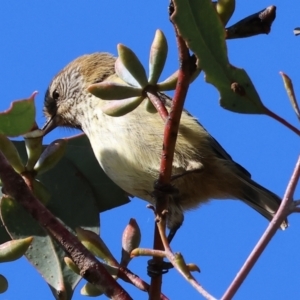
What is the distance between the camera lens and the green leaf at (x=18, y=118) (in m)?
1.43

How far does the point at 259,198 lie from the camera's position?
3.26 metres

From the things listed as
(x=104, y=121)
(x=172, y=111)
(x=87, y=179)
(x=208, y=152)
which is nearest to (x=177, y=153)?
(x=208, y=152)

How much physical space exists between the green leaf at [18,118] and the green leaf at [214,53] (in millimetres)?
393

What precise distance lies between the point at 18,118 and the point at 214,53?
0.46m

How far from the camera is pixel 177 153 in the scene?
3.01m

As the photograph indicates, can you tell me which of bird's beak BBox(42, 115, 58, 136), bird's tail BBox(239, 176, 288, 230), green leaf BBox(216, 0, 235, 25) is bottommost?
green leaf BBox(216, 0, 235, 25)

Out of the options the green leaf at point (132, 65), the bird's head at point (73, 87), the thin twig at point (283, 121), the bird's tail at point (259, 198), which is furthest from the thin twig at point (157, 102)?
the bird's head at point (73, 87)

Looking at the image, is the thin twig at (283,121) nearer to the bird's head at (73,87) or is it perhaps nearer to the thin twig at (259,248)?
the thin twig at (259,248)

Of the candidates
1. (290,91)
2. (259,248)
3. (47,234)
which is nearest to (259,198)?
(47,234)

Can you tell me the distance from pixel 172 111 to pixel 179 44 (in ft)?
0.42

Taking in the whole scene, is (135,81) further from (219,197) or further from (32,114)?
(219,197)

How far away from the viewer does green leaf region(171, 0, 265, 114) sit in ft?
4.14

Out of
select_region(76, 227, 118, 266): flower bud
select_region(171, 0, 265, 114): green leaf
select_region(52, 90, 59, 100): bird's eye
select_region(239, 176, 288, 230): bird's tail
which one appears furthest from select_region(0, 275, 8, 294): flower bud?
select_region(52, 90, 59, 100): bird's eye

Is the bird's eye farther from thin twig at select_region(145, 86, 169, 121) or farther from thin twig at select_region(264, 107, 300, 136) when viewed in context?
thin twig at select_region(264, 107, 300, 136)
